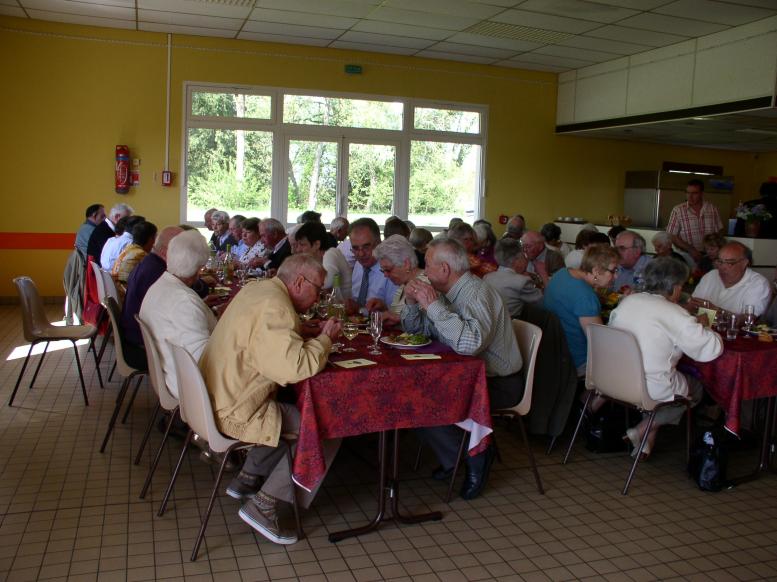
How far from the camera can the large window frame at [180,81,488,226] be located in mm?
9516

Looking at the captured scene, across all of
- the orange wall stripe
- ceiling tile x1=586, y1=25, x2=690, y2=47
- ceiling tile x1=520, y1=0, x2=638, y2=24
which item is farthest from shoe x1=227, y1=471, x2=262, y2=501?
the orange wall stripe

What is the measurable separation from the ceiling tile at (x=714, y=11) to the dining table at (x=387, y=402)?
5392mm

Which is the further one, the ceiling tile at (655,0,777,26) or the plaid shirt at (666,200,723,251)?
the plaid shirt at (666,200,723,251)

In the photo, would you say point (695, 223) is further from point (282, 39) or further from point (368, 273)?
point (282, 39)

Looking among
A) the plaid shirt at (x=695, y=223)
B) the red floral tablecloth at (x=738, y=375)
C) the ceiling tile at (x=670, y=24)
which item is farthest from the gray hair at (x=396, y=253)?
the plaid shirt at (x=695, y=223)

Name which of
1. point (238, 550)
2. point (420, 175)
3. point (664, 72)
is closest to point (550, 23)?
point (664, 72)

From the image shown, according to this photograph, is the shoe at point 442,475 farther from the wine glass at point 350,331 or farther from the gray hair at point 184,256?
the gray hair at point 184,256

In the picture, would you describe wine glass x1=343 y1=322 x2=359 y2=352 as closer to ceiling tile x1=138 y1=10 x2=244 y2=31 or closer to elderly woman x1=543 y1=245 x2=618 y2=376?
elderly woman x1=543 y1=245 x2=618 y2=376

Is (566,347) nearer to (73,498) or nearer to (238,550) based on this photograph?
(238,550)

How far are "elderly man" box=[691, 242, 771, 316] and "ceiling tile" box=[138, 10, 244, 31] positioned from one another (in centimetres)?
603

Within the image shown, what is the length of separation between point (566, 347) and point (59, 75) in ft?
24.8

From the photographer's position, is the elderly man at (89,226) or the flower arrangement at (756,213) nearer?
the elderly man at (89,226)

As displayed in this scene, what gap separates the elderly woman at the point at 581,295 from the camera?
4383 millimetres

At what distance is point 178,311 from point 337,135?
690cm
